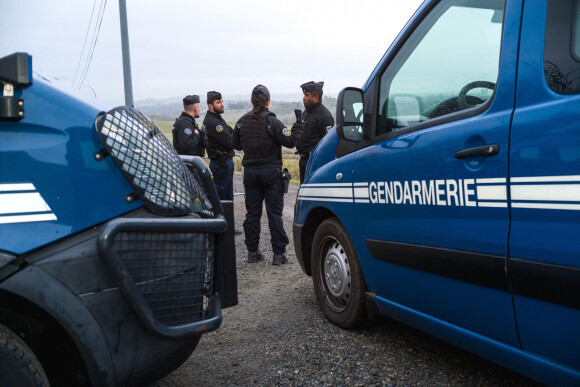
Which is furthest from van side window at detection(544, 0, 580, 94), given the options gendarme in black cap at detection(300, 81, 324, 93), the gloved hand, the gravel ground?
the gloved hand

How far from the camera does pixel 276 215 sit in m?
5.62

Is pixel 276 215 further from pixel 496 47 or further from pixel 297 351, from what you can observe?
pixel 496 47

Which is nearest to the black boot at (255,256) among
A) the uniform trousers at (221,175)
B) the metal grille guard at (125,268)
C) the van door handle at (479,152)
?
the uniform trousers at (221,175)

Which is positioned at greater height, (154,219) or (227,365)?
(154,219)

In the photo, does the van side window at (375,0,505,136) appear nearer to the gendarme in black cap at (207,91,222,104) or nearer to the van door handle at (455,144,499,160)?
the van door handle at (455,144,499,160)

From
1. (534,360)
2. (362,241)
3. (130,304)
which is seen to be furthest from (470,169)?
(130,304)

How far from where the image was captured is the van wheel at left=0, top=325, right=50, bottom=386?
5.33 feet

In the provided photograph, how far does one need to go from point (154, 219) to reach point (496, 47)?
1597 mm

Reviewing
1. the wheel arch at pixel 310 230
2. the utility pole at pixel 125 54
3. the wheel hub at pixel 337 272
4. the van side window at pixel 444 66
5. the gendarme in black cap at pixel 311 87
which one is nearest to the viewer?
the van side window at pixel 444 66

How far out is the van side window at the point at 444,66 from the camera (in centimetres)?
218

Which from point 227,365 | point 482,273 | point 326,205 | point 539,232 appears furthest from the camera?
point 326,205

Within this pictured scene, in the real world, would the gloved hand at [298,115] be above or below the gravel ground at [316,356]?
above

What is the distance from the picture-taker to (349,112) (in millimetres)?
3004

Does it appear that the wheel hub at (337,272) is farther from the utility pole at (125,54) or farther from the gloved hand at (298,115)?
the utility pole at (125,54)
